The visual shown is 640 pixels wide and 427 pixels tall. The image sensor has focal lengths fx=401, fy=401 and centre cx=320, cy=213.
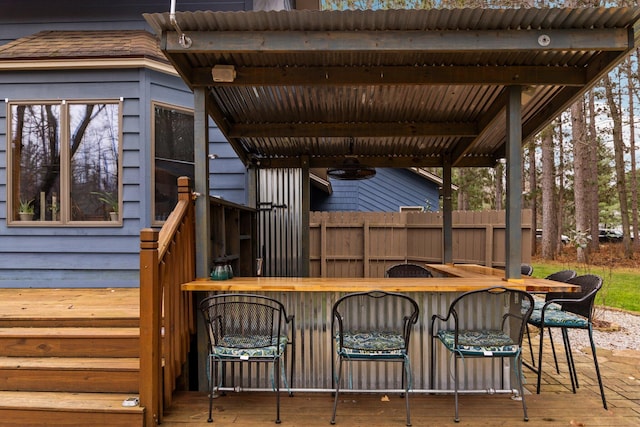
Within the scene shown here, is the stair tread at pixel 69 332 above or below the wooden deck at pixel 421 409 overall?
above

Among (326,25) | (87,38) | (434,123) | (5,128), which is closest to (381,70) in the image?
(326,25)

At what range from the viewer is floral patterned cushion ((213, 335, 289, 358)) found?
Answer: 111 inches

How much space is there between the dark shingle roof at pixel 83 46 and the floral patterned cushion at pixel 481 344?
4401mm

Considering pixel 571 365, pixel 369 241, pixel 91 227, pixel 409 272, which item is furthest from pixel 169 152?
pixel 571 365

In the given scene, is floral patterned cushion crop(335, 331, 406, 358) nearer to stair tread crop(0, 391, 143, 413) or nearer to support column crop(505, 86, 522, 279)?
support column crop(505, 86, 522, 279)

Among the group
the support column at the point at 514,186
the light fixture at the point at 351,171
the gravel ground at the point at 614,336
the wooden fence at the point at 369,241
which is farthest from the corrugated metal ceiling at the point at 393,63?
the wooden fence at the point at 369,241

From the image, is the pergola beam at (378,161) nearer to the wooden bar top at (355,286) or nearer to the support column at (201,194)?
the support column at (201,194)

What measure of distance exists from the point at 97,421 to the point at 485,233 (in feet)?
21.6

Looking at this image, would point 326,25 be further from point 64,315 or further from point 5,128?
point 5,128

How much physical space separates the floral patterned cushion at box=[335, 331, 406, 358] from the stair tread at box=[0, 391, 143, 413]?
1.47 m

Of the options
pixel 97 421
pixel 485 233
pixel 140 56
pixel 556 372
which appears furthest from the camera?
pixel 485 233

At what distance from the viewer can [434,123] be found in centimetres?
475

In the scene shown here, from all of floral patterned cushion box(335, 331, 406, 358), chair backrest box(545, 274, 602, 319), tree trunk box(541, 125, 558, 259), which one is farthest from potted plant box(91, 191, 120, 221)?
tree trunk box(541, 125, 558, 259)

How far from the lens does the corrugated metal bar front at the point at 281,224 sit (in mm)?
6652
